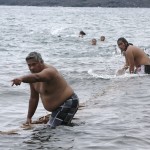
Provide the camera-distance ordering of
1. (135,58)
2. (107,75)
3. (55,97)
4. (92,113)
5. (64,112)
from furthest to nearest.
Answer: (107,75), (135,58), (92,113), (64,112), (55,97)

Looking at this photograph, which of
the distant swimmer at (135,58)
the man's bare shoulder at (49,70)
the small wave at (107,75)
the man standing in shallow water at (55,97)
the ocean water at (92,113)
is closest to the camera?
the man's bare shoulder at (49,70)

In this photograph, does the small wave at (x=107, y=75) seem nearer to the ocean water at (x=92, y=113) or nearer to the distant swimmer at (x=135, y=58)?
the ocean water at (x=92, y=113)

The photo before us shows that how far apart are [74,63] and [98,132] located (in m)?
13.8

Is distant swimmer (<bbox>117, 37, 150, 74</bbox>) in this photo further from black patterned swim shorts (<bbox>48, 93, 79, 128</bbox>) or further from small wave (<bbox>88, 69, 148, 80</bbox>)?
black patterned swim shorts (<bbox>48, 93, 79, 128</bbox>)

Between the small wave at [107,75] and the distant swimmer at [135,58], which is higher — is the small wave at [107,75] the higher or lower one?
the lower one

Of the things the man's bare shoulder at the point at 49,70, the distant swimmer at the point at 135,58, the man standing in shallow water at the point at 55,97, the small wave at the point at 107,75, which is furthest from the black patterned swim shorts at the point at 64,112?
the small wave at the point at 107,75

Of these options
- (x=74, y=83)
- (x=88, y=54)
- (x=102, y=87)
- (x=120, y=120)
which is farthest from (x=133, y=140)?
(x=88, y=54)

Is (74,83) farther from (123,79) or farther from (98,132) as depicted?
(98,132)

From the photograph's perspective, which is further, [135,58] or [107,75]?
[107,75]

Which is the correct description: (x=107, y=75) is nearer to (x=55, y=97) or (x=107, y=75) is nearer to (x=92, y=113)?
(x=92, y=113)

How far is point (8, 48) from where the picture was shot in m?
33.2

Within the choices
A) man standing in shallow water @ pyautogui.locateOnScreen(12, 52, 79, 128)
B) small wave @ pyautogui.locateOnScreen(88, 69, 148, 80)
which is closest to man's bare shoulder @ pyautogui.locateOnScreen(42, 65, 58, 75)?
man standing in shallow water @ pyautogui.locateOnScreen(12, 52, 79, 128)

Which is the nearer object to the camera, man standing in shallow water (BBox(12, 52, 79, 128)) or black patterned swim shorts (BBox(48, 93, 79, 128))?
man standing in shallow water (BBox(12, 52, 79, 128))

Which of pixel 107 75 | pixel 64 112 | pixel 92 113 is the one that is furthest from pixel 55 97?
pixel 107 75
